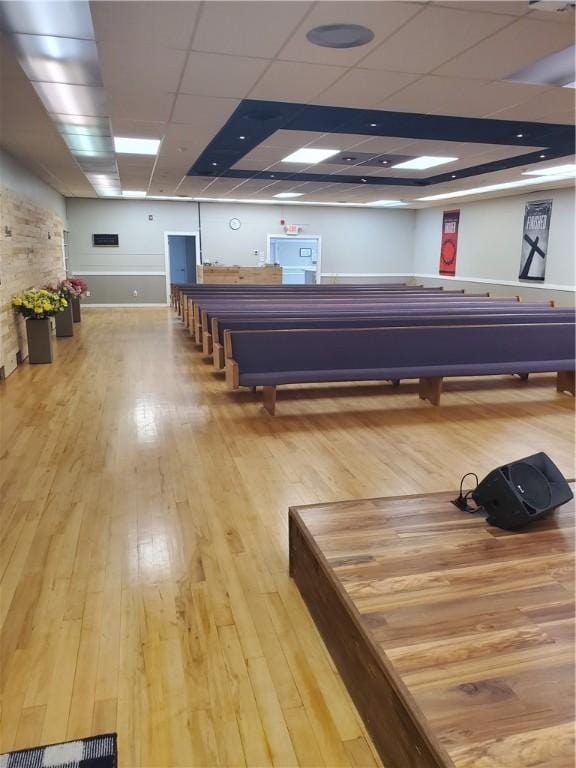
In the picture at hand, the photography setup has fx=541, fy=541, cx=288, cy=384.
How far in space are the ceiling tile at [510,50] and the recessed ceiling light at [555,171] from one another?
438 cm

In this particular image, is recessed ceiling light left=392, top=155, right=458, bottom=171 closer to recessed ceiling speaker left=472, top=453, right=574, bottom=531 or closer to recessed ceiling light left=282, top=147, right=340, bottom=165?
recessed ceiling light left=282, top=147, right=340, bottom=165

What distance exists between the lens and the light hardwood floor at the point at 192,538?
1.60 metres

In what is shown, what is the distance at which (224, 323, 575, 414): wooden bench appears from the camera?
4.58m

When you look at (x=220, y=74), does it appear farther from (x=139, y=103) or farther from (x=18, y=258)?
(x=18, y=258)

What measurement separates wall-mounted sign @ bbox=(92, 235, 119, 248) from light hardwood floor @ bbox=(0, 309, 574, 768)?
772 cm

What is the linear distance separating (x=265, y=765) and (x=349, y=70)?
377 centimetres

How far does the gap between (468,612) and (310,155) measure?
606 cm

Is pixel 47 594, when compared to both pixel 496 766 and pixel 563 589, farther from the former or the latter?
pixel 563 589

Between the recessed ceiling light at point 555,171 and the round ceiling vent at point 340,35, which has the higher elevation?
the recessed ceiling light at point 555,171

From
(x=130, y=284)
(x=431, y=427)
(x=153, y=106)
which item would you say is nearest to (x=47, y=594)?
(x=431, y=427)

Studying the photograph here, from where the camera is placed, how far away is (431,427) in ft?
14.0

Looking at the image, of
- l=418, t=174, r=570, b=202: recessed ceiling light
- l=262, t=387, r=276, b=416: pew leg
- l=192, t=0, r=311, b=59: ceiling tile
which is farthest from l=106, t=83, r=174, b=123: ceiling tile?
l=418, t=174, r=570, b=202: recessed ceiling light

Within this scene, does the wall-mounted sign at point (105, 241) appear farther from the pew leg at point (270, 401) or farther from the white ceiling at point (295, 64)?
the pew leg at point (270, 401)

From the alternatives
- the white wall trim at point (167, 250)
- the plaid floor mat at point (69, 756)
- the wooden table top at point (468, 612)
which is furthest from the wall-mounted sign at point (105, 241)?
the plaid floor mat at point (69, 756)
